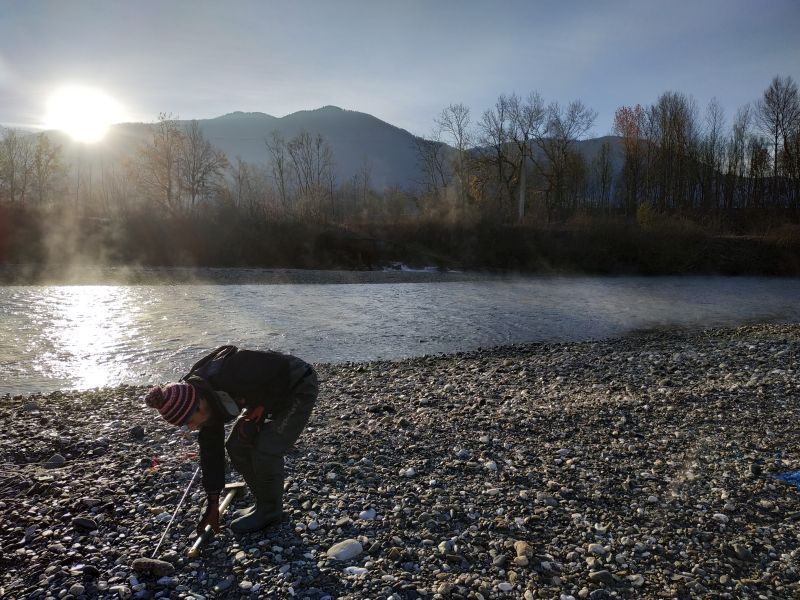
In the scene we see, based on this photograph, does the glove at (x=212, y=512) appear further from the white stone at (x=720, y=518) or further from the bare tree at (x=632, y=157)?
A: the bare tree at (x=632, y=157)

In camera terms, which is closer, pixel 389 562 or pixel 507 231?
pixel 389 562

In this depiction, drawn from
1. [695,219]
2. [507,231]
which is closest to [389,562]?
[507,231]

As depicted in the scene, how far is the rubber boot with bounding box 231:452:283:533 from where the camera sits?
15.0 ft

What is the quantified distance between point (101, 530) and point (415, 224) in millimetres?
45620

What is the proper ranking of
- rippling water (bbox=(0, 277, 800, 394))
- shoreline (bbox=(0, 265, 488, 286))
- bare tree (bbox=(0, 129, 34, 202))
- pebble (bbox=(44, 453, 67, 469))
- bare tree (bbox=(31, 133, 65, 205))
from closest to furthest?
pebble (bbox=(44, 453, 67, 469)), rippling water (bbox=(0, 277, 800, 394)), shoreline (bbox=(0, 265, 488, 286)), bare tree (bbox=(0, 129, 34, 202)), bare tree (bbox=(31, 133, 65, 205))

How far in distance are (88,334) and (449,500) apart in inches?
599

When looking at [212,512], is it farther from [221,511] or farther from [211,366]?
[211,366]

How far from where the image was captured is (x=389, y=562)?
4352 millimetres

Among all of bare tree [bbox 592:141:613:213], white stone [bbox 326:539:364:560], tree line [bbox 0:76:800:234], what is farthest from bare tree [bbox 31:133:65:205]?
white stone [bbox 326:539:364:560]

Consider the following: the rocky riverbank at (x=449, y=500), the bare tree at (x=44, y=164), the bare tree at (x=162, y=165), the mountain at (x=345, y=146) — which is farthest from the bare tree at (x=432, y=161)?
the mountain at (x=345, y=146)

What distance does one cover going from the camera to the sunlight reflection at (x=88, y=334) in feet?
42.0

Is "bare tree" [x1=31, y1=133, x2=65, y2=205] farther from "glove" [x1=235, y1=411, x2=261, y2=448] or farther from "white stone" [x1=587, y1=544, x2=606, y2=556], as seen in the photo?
"white stone" [x1=587, y1=544, x2=606, y2=556]

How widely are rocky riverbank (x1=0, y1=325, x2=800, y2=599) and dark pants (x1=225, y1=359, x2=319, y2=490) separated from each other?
2.22 ft

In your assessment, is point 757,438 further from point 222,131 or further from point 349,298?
point 222,131
